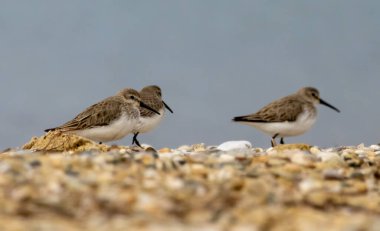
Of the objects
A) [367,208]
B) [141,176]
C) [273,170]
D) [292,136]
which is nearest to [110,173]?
[141,176]

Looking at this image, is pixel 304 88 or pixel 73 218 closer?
pixel 73 218

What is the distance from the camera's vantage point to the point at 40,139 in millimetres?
12781

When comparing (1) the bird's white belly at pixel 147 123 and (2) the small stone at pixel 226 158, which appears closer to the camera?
(2) the small stone at pixel 226 158

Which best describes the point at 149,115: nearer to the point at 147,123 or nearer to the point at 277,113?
the point at 147,123

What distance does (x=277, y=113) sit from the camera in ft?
43.5

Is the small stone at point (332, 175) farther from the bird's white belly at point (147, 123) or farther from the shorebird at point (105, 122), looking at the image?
the bird's white belly at point (147, 123)

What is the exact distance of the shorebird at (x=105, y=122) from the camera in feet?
41.3

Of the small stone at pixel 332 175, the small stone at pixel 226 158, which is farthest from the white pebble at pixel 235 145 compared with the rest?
the small stone at pixel 332 175

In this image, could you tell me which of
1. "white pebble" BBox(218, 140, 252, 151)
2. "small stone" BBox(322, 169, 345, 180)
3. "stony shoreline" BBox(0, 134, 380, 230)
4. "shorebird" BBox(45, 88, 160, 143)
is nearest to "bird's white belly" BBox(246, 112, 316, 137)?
"white pebble" BBox(218, 140, 252, 151)

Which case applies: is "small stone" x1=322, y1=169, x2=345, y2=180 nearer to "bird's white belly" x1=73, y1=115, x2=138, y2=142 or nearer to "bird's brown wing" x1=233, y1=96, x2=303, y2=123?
"bird's brown wing" x1=233, y1=96, x2=303, y2=123

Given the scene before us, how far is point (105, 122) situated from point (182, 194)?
6651mm

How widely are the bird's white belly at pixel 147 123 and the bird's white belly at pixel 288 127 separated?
2249mm

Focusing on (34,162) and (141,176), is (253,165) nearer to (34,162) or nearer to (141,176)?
(141,176)

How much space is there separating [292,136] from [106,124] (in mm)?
3619
